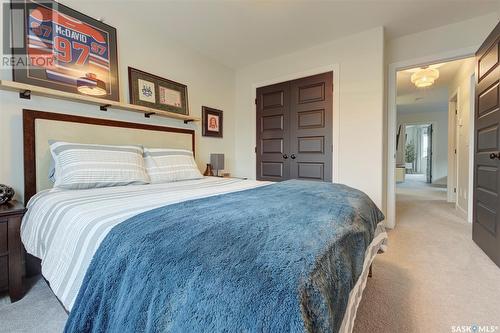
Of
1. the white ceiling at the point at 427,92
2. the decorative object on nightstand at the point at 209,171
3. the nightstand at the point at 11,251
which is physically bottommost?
the nightstand at the point at 11,251

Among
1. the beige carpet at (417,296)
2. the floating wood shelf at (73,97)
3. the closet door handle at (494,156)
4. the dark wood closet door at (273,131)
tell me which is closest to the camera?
the beige carpet at (417,296)

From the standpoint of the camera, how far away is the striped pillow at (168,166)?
7.14ft


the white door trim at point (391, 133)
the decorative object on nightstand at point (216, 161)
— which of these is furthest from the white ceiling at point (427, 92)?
the decorative object on nightstand at point (216, 161)

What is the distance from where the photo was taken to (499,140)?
1.94m

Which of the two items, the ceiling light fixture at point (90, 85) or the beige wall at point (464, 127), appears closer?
the ceiling light fixture at point (90, 85)

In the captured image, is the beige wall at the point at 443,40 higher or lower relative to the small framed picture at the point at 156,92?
higher

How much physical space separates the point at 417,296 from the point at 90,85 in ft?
10.1

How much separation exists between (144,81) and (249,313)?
2.85m

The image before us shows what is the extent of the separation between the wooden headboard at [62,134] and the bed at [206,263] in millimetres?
931

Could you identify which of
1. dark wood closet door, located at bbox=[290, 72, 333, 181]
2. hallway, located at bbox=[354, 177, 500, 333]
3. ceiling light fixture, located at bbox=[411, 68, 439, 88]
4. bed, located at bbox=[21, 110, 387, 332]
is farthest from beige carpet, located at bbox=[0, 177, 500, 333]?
ceiling light fixture, located at bbox=[411, 68, 439, 88]

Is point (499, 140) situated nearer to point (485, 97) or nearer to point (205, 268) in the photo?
point (485, 97)

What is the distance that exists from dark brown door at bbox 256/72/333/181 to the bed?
2.12 metres

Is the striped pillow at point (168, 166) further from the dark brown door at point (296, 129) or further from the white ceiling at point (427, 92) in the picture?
the white ceiling at point (427, 92)

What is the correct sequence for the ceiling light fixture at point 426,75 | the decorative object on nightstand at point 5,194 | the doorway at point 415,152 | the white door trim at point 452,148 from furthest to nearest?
the doorway at point 415,152
the white door trim at point 452,148
the ceiling light fixture at point 426,75
the decorative object on nightstand at point 5,194
